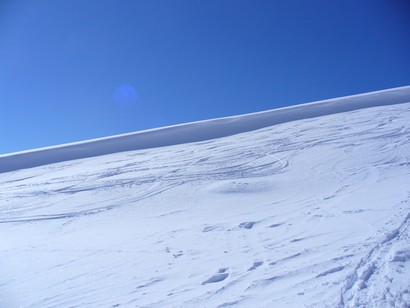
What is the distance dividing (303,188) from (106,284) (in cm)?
491

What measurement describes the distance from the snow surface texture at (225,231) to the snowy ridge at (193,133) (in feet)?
19.5

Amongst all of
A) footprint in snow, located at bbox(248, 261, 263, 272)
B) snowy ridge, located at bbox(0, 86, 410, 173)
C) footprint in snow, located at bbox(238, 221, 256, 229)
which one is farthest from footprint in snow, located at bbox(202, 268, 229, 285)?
snowy ridge, located at bbox(0, 86, 410, 173)

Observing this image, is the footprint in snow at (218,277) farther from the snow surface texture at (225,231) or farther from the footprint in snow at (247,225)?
the footprint in snow at (247,225)

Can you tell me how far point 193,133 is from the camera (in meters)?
19.8

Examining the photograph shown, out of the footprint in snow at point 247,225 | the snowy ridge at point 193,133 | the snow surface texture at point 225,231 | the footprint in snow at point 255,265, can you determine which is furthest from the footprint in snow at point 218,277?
the snowy ridge at point 193,133

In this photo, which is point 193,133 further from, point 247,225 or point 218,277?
point 218,277

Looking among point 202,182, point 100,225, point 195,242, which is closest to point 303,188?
point 202,182

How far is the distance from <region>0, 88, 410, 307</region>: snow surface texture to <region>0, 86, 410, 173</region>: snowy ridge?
235 inches

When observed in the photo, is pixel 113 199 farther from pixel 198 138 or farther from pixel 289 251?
pixel 198 138

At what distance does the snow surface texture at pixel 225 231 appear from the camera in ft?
12.6

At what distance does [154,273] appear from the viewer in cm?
459

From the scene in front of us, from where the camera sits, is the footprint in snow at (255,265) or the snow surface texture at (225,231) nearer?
the snow surface texture at (225,231)

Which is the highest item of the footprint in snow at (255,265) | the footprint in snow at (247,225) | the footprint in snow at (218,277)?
the footprint in snow at (218,277)

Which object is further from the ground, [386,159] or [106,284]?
[106,284]
